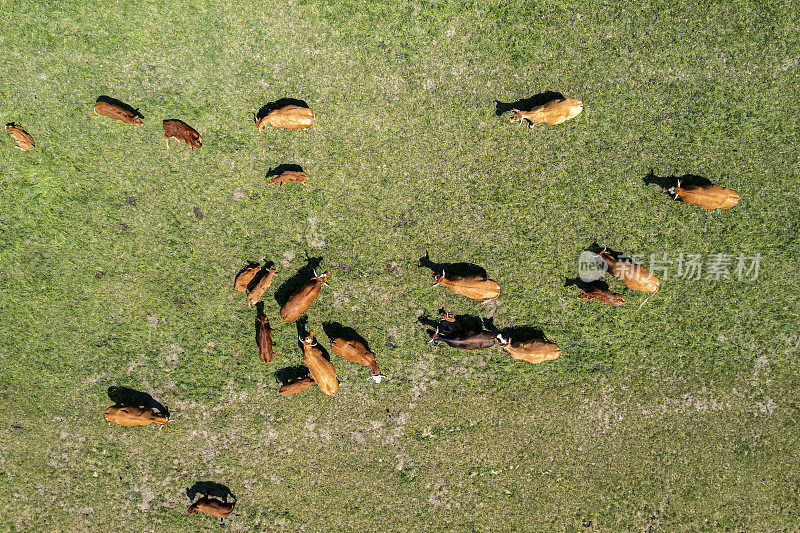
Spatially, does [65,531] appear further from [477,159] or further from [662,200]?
[662,200]

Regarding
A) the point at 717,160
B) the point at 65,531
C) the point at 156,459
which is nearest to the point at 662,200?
the point at 717,160

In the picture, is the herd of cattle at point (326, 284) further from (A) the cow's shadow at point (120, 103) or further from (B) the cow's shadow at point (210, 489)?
(B) the cow's shadow at point (210, 489)

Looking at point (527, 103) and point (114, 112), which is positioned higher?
point (527, 103)

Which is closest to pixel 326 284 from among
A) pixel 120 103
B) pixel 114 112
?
pixel 114 112

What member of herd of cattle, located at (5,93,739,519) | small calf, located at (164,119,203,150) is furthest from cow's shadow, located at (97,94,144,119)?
small calf, located at (164,119,203,150)

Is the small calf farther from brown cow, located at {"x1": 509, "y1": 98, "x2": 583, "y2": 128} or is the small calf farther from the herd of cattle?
brown cow, located at {"x1": 509, "y1": 98, "x2": 583, "y2": 128}

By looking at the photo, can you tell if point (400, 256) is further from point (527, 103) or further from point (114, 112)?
point (114, 112)
